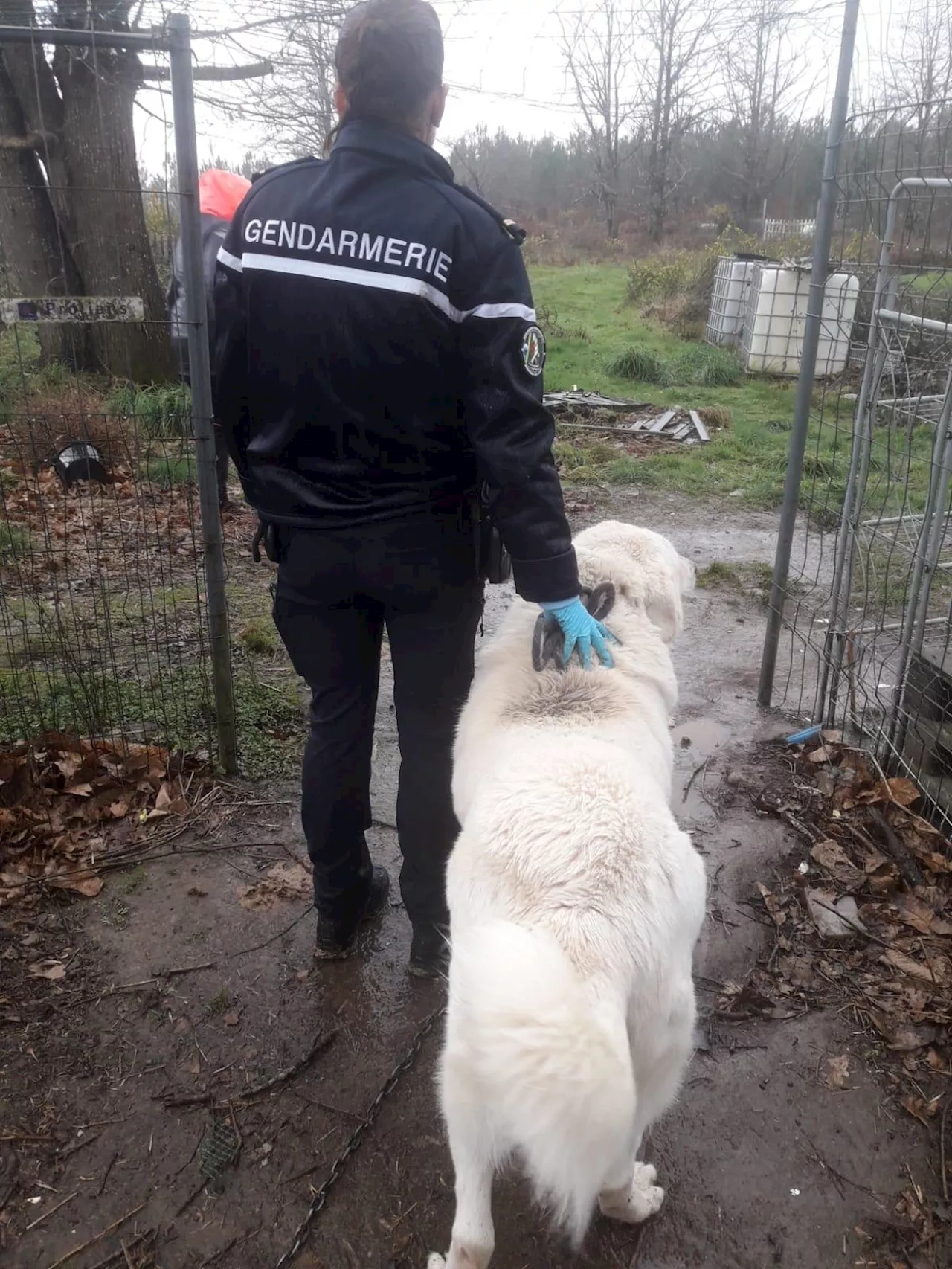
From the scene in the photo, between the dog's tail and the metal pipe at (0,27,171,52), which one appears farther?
the metal pipe at (0,27,171,52)

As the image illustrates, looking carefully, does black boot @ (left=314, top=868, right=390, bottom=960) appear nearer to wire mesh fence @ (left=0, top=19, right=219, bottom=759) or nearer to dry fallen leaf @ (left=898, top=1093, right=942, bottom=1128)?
wire mesh fence @ (left=0, top=19, right=219, bottom=759)

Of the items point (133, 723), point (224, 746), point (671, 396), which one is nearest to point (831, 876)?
point (224, 746)

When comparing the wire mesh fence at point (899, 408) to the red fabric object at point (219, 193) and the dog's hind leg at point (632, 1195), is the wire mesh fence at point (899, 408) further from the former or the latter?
the red fabric object at point (219, 193)

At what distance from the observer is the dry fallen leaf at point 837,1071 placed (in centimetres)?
245

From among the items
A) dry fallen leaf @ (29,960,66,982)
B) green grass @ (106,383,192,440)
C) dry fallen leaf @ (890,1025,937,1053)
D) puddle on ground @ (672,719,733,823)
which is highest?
green grass @ (106,383,192,440)

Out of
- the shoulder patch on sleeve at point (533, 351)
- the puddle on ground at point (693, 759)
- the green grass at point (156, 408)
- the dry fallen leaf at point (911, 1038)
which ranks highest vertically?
the shoulder patch on sleeve at point (533, 351)

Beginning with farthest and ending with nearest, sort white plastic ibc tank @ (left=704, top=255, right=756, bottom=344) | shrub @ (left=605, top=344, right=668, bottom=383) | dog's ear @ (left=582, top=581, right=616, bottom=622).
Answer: white plastic ibc tank @ (left=704, top=255, right=756, bottom=344) → shrub @ (left=605, top=344, right=668, bottom=383) → dog's ear @ (left=582, top=581, right=616, bottom=622)

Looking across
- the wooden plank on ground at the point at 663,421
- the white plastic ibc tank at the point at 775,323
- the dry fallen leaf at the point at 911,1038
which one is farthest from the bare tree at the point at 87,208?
the white plastic ibc tank at the point at 775,323

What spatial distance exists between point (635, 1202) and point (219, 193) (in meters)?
4.49

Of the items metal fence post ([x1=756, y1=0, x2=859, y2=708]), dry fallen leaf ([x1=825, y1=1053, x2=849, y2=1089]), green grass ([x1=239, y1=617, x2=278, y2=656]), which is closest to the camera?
dry fallen leaf ([x1=825, y1=1053, x2=849, y2=1089])

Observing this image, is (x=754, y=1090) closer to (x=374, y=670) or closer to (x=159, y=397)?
(x=374, y=670)

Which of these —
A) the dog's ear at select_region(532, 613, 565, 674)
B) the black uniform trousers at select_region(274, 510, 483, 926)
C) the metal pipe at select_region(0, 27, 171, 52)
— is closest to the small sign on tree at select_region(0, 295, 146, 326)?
the metal pipe at select_region(0, 27, 171, 52)

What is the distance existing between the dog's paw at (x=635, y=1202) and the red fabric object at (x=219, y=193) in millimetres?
4227

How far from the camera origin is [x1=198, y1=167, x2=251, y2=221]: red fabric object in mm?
4223
